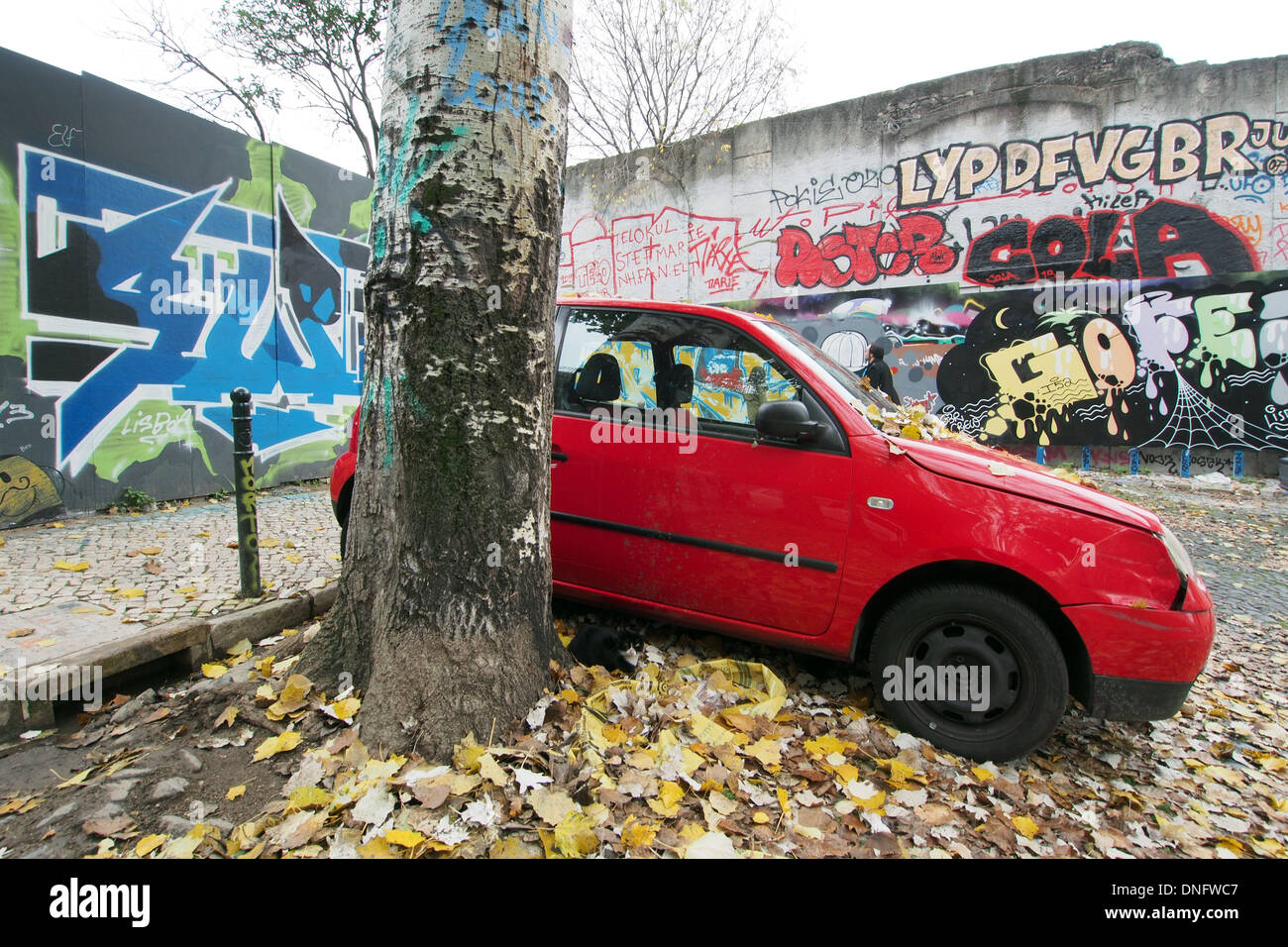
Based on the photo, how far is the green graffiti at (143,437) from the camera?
561 centimetres

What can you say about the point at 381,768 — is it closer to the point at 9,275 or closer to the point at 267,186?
the point at 9,275

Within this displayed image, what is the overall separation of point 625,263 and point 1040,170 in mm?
7118

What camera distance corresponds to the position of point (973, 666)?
2.61m

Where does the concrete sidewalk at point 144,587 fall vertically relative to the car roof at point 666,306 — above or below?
below

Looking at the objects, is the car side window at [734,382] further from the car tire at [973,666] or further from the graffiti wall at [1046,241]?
the graffiti wall at [1046,241]

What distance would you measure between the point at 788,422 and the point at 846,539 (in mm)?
552

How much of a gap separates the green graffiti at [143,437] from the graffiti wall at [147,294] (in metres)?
0.01

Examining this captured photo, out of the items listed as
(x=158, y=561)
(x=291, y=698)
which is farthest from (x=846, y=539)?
(x=158, y=561)

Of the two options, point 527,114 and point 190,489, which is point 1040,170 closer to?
point 527,114

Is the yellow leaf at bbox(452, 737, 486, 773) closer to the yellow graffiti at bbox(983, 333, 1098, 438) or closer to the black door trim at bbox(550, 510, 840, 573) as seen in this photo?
the black door trim at bbox(550, 510, 840, 573)

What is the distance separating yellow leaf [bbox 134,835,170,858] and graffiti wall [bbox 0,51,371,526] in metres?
4.52

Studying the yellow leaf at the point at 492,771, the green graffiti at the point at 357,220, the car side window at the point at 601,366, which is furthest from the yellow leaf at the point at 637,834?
the green graffiti at the point at 357,220

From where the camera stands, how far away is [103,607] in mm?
3445

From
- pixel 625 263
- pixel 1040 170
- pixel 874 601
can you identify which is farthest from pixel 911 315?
pixel 874 601
